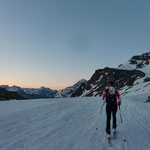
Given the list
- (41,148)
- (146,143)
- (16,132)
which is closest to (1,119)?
(16,132)

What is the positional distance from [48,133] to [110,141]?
278 centimetres

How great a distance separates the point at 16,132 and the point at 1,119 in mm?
2712

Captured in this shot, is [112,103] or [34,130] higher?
[112,103]

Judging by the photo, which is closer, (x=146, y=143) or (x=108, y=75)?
(x=146, y=143)

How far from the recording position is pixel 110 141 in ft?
22.4

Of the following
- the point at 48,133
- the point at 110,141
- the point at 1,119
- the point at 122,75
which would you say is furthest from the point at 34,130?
the point at 122,75

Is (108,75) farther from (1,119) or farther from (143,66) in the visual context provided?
(1,119)

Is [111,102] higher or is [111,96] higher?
[111,96]

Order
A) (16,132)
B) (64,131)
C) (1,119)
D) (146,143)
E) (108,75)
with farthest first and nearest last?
(108,75) < (1,119) < (64,131) < (16,132) < (146,143)

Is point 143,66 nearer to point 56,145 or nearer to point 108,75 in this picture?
point 108,75

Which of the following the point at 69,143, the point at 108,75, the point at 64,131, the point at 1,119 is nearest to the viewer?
the point at 69,143

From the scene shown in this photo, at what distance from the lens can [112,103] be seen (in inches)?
305

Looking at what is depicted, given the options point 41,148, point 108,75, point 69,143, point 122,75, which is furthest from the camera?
point 108,75

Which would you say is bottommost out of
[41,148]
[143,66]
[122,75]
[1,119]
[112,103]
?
[41,148]
